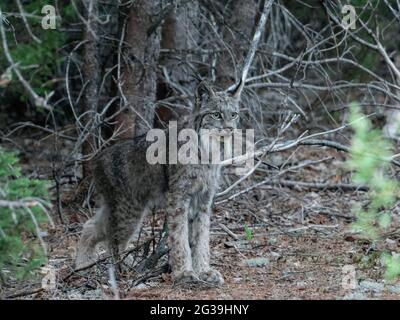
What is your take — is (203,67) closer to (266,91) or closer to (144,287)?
(266,91)

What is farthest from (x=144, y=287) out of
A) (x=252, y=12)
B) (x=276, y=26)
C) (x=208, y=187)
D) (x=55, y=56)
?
(x=276, y=26)

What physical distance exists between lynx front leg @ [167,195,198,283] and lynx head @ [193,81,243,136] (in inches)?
25.4

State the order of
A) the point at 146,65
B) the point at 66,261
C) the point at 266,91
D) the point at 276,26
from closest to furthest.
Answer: the point at 66,261, the point at 146,65, the point at 276,26, the point at 266,91

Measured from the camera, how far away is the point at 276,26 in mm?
10336

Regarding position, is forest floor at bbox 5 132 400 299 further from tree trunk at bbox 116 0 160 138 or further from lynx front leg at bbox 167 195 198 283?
tree trunk at bbox 116 0 160 138

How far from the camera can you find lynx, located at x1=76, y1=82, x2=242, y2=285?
629cm

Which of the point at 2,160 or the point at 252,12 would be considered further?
the point at 252,12

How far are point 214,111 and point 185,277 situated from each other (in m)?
1.33

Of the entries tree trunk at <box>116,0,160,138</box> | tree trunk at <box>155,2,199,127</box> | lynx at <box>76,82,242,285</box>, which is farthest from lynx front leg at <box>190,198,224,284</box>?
tree trunk at <box>155,2,199,127</box>

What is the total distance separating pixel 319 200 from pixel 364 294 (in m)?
3.24

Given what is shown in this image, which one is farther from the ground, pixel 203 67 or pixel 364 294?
pixel 203 67

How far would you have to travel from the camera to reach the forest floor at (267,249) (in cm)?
580

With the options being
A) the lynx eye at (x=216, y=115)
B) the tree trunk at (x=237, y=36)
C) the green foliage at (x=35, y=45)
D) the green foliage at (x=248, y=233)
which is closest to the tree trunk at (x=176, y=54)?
the tree trunk at (x=237, y=36)

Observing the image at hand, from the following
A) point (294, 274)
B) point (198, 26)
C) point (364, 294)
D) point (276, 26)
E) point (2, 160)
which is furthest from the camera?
point (276, 26)
